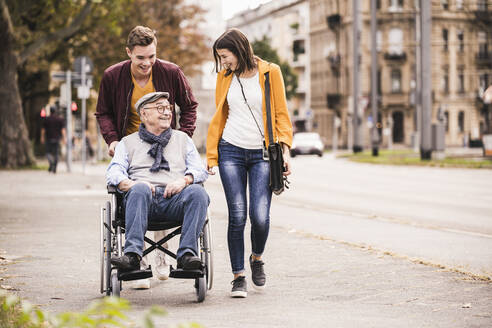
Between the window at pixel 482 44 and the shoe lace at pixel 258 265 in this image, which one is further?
the window at pixel 482 44

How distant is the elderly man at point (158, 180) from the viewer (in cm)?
645

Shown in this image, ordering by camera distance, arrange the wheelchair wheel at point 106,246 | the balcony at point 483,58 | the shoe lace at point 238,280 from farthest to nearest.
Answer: the balcony at point 483,58 < the shoe lace at point 238,280 < the wheelchair wheel at point 106,246

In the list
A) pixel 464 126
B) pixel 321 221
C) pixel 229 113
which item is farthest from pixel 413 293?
pixel 464 126

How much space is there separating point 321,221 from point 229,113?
6.21m

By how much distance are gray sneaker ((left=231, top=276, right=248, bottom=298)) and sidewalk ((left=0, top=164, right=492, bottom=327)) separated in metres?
0.08

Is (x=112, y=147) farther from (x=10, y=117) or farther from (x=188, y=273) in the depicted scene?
(x=10, y=117)

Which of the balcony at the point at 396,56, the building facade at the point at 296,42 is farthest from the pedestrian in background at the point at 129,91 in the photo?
the building facade at the point at 296,42

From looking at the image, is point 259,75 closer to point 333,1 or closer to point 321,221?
point 321,221

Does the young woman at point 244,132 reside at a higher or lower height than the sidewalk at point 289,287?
higher

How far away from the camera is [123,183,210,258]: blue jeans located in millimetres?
6441

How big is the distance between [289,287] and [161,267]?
1080 millimetres

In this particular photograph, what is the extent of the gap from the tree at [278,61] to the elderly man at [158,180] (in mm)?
74898

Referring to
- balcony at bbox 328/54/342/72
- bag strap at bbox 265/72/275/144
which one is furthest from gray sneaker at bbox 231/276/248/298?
balcony at bbox 328/54/342/72

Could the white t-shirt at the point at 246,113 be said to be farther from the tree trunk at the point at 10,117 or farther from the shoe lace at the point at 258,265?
the tree trunk at the point at 10,117
